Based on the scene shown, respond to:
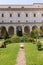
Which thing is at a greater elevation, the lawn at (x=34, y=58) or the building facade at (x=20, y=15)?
the building facade at (x=20, y=15)

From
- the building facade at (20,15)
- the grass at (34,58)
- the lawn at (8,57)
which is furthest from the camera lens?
the building facade at (20,15)

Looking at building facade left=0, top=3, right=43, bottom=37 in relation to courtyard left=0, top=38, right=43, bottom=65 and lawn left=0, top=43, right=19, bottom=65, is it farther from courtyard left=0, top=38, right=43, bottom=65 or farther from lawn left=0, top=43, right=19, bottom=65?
courtyard left=0, top=38, right=43, bottom=65

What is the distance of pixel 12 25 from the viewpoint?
56812 millimetres

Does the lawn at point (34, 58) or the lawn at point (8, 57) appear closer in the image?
the lawn at point (34, 58)

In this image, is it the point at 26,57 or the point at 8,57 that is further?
the point at 8,57

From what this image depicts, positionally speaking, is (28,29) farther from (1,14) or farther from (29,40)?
(29,40)

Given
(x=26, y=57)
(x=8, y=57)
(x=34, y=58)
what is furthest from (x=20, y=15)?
(x=34, y=58)

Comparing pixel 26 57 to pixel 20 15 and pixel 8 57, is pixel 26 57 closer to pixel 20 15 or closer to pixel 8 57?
pixel 8 57

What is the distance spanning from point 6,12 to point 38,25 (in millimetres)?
8937

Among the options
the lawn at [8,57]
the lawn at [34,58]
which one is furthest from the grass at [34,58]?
the lawn at [8,57]

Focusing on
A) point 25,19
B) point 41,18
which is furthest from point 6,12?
point 41,18

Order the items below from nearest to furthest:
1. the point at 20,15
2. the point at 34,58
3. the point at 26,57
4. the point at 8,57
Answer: the point at 34,58 → the point at 26,57 → the point at 8,57 → the point at 20,15

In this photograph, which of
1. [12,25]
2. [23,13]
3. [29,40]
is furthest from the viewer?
[23,13]

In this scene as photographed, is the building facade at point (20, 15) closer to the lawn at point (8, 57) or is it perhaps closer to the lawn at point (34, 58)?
the lawn at point (8, 57)
